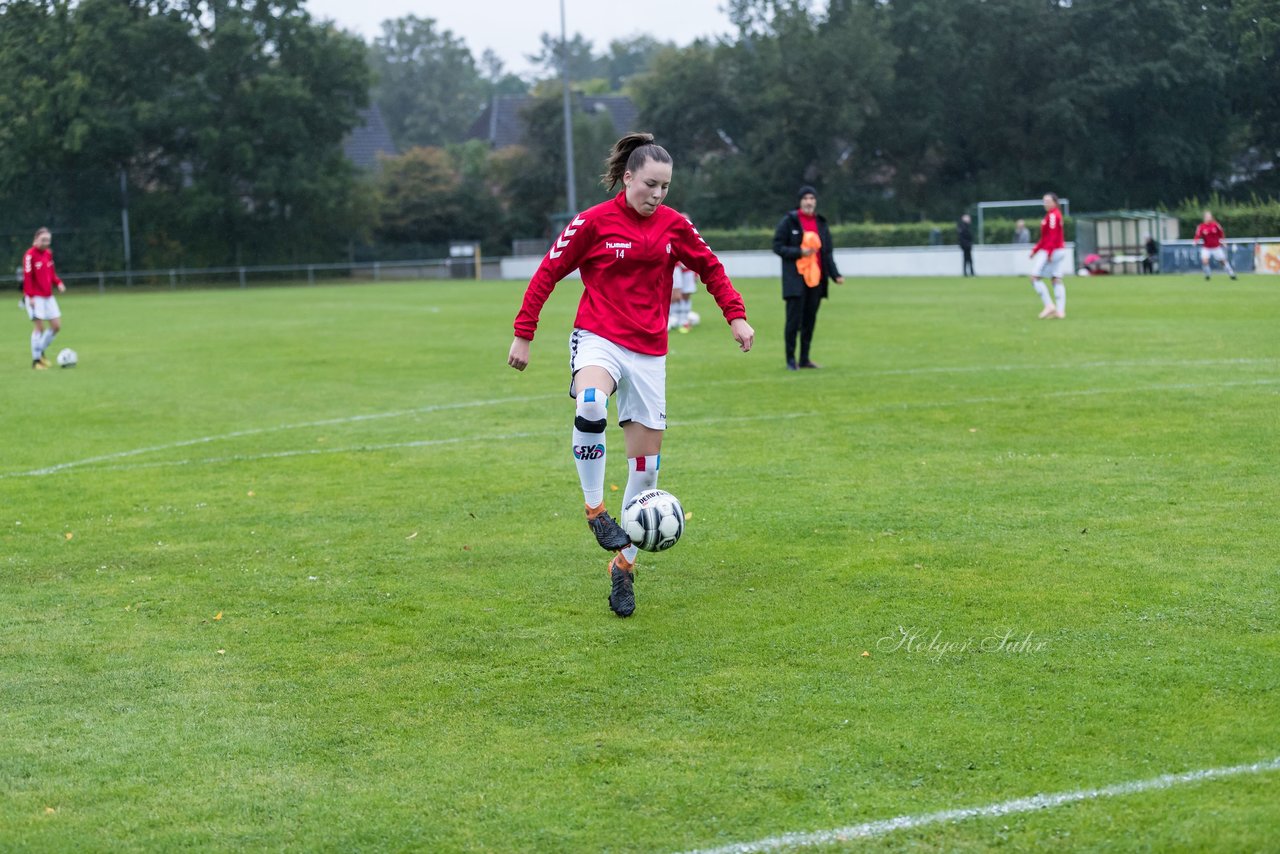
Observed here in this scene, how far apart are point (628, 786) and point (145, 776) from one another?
159cm

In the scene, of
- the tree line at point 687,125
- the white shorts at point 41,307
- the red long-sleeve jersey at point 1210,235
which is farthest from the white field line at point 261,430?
the tree line at point 687,125

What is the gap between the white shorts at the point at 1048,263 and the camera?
78.5 ft

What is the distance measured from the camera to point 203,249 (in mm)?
62000

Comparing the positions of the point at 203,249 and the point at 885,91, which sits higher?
the point at 885,91

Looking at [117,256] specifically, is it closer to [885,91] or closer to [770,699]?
[885,91]

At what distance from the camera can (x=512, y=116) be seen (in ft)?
330

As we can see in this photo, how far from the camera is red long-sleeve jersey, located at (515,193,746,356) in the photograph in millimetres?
6871

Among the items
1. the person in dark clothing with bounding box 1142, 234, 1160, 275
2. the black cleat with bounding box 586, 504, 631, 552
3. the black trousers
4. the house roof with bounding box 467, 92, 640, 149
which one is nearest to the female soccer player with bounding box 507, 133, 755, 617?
the black cleat with bounding box 586, 504, 631, 552

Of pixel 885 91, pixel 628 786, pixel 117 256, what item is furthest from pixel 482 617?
pixel 885 91

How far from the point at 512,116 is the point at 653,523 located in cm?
9662

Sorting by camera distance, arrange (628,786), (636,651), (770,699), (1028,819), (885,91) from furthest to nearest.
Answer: (885,91), (636,651), (770,699), (628,786), (1028,819)

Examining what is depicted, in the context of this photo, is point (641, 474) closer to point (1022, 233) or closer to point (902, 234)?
point (1022, 233)

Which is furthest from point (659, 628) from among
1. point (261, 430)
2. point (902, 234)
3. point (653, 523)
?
point (902, 234)
